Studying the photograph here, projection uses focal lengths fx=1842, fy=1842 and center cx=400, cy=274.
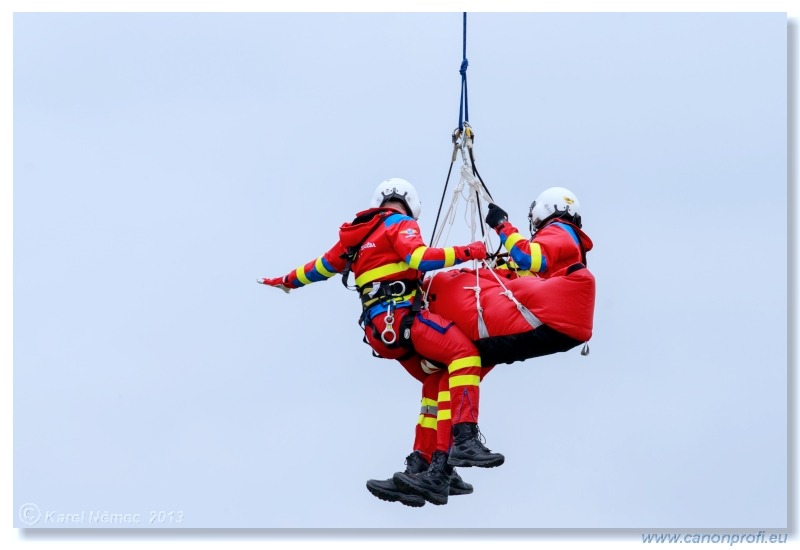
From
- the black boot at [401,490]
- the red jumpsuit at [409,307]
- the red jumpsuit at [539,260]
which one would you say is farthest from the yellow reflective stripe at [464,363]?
the black boot at [401,490]

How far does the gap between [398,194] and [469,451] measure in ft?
7.89

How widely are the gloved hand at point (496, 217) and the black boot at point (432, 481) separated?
2.02 metres

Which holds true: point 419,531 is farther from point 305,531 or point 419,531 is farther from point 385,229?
point 385,229

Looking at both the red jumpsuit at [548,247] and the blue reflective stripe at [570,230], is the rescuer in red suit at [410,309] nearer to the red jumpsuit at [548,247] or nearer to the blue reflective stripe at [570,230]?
the red jumpsuit at [548,247]

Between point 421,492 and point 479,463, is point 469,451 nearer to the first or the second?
point 479,463

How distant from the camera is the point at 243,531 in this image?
19.4m

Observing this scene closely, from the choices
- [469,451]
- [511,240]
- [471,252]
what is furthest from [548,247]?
[469,451]

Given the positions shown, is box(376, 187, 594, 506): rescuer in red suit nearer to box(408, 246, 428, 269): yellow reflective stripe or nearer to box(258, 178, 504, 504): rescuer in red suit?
box(258, 178, 504, 504): rescuer in red suit

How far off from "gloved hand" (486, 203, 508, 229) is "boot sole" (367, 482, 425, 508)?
2437 millimetres

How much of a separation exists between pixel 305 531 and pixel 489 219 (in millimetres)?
4963

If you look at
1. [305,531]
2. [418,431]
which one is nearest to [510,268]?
[418,431]

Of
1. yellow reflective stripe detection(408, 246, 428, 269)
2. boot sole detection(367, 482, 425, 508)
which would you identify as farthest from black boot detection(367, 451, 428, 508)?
yellow reflective stripe detection(408, 246, 428, 269)

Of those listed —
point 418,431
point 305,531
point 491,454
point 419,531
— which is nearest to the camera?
point 491,454

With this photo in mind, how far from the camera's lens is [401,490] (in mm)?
15969
